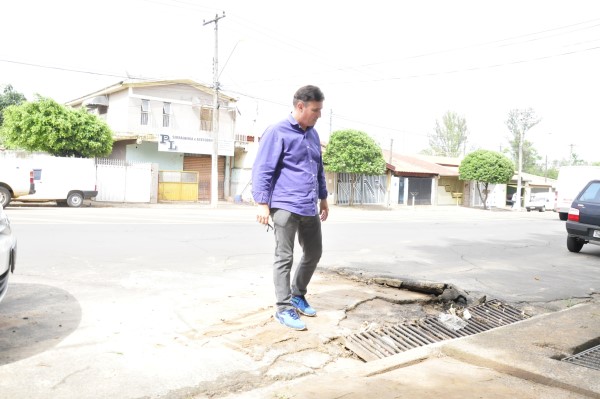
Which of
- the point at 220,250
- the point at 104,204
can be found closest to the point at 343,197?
the point at 104,204

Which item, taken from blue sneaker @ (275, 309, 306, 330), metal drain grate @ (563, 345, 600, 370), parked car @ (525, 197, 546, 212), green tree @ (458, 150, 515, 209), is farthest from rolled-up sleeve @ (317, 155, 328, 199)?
parked car @ (525, 197, 546, 212)

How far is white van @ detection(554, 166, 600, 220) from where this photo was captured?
19.9 meters

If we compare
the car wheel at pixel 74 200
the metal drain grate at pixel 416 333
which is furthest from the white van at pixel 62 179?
the metal drain grate at pixel 416 333

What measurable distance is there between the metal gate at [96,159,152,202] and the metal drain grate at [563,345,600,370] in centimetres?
2169

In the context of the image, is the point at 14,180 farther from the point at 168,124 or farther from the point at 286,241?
the point at 286,241

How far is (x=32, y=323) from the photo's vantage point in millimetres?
3504

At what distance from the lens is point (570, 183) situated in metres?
20.4

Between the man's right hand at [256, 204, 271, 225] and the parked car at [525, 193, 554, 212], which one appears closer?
the man's right hand at [256, 204, 271, 225]

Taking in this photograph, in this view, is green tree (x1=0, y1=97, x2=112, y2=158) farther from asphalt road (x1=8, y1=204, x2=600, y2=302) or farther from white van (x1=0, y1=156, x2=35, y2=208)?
asphalt road (x1=8, y1=204, x2=600, y2=302)

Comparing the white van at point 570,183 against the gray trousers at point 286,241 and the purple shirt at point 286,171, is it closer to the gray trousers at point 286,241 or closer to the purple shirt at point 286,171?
the gray trousers at point 286,241

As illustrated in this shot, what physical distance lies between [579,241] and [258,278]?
714 cm

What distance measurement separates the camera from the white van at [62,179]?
1831 cm

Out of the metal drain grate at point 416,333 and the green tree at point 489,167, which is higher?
the green tree at point 489,167

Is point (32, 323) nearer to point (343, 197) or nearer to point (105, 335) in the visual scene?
point (105, 335)
